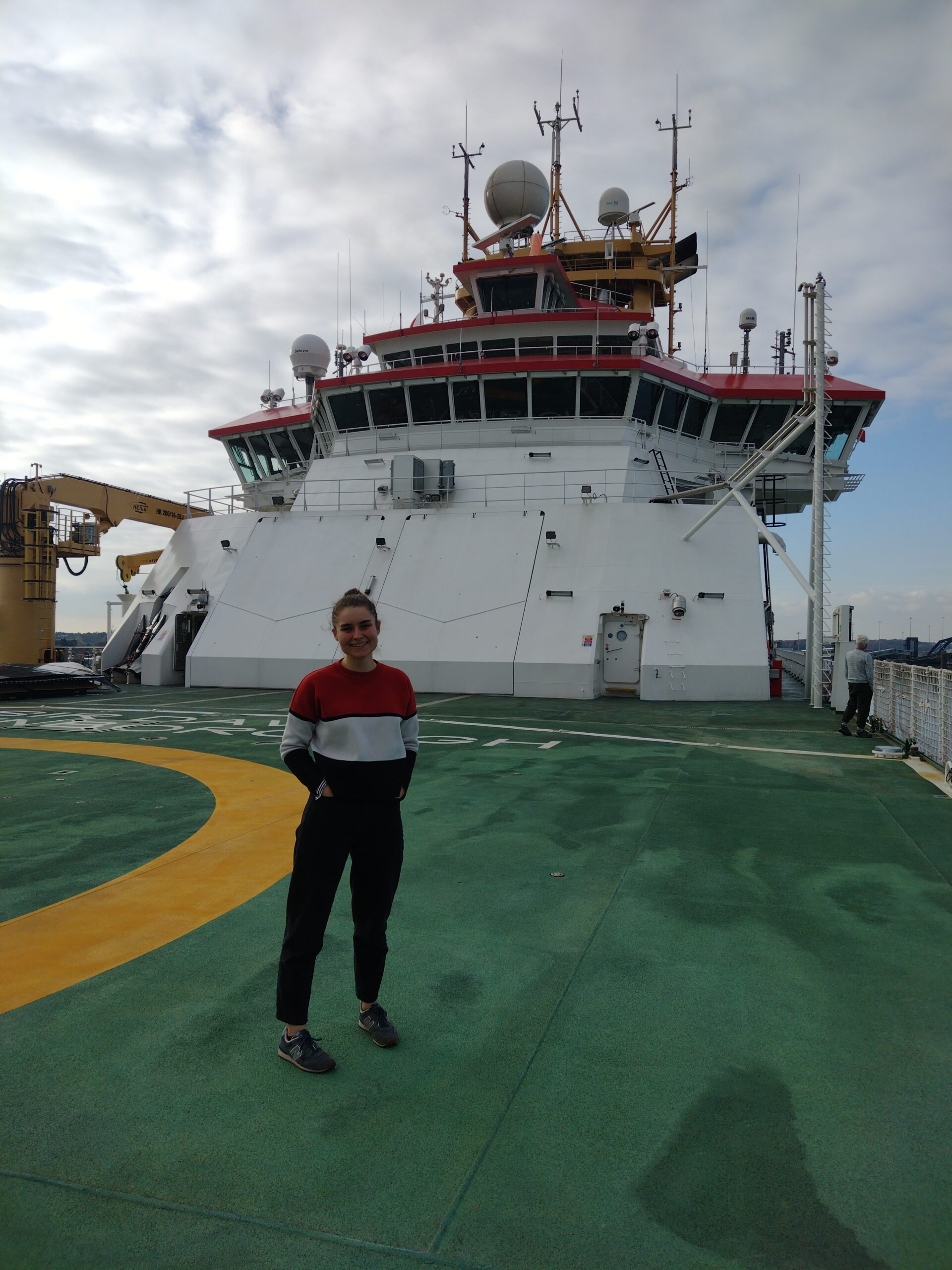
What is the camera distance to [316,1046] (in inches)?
113

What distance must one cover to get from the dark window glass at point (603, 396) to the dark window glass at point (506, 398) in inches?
62.0

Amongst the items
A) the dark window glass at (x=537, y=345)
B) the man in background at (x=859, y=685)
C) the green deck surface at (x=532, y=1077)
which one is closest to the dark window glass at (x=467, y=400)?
the dark window glass at (x=537, y=345)

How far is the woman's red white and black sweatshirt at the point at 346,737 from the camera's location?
288 cm

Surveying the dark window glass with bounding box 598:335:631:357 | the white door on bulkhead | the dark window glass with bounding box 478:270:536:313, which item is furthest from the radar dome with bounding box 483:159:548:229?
the white door on bulkhead

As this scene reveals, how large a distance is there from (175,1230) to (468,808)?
4937mm

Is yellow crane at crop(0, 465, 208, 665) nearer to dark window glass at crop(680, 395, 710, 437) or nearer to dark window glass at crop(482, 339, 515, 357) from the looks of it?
dark window glass at crop(482, 339, 515, 357)

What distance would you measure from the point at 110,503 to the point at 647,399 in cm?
1865

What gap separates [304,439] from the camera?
89.1ft

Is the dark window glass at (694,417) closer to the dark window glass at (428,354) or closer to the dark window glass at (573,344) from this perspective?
the dark window glass at (573,344)

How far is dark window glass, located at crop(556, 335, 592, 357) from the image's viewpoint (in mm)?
21922

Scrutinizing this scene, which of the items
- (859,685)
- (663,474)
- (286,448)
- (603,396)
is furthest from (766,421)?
(286,448)

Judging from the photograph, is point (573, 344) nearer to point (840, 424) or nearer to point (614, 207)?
point (840, 424)

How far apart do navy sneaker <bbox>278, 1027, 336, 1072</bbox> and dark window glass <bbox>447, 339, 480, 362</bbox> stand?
21.3 meters

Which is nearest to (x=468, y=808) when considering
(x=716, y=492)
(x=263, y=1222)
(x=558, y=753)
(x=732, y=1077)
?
(x=558, y=753)
